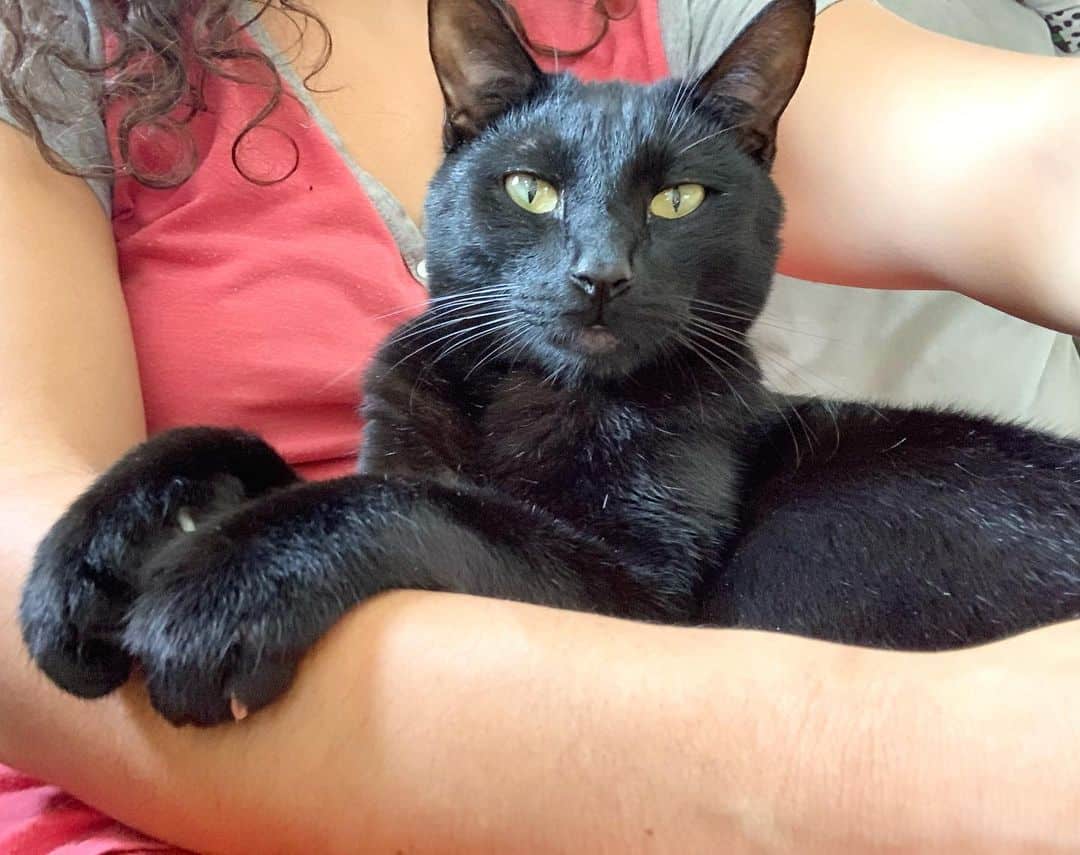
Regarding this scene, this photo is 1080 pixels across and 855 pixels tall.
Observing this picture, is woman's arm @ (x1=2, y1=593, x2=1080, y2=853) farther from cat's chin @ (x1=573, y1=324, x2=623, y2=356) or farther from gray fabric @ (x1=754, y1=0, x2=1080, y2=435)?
gray fabric @ (x1=754, y1=0, x2=1080, y2=435)

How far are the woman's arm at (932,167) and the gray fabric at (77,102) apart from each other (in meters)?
0.80

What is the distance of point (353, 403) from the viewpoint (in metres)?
0.94

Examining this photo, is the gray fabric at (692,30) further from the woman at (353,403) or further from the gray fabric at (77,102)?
the gray fabric at (77,102)

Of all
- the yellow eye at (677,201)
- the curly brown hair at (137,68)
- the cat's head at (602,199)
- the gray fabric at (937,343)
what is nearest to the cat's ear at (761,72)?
the cat's head at (602,199)

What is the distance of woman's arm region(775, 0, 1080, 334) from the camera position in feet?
2.75

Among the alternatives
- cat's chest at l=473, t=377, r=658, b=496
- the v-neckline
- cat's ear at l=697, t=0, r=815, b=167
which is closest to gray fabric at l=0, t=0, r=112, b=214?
the v-neckline

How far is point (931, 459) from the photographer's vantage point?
2.43 feet

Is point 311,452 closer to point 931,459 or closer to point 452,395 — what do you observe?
point 452,395

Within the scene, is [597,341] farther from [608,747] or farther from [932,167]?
[932,167]

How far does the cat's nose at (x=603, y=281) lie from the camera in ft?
2.18

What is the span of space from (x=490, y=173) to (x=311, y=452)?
1.13 feet

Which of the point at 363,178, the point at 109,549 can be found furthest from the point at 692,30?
the point at 109,549

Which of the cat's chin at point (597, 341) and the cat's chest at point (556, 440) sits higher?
the cat's chin at point (597, 341)

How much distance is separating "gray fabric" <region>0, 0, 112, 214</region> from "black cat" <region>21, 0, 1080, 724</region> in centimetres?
36
